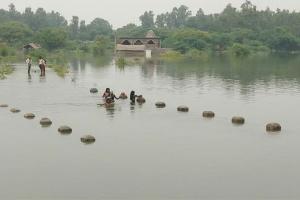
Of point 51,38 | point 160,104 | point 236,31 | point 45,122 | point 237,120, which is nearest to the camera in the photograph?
point 45,122

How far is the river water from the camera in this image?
15.8 metres

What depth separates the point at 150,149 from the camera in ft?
66.4

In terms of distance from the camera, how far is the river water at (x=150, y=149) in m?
15.8

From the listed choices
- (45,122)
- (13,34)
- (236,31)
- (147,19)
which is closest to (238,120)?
(45,122)

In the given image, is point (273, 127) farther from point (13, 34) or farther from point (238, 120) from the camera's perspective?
point (13, 34)

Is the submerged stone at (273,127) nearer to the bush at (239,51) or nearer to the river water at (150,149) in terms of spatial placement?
the river water at (150,149)

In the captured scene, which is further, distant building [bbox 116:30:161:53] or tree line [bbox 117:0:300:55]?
tree line [bbox 117:0:300:55]

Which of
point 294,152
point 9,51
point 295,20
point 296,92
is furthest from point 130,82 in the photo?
point 295,20

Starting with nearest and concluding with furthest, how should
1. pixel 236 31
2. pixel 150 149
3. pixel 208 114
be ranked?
pixel 150 149, pixel 208 114, pixel 236 31

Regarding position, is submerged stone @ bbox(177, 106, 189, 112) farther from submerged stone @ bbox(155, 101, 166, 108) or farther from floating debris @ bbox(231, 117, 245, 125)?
floating debris @ bbox(231, 117, 245, 125)

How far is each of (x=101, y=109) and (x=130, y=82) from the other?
54.2 feet

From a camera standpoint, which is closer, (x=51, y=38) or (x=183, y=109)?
(x=183, y=109)

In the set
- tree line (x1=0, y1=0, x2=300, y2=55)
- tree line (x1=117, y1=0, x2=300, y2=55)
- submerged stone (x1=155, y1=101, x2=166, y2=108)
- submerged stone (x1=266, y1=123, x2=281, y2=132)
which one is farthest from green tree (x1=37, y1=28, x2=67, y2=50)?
submerged stone (x1=266, y1=123, x2=281, y2=132)

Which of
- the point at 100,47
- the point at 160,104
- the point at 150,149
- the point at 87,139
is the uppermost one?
the point at 100,47
